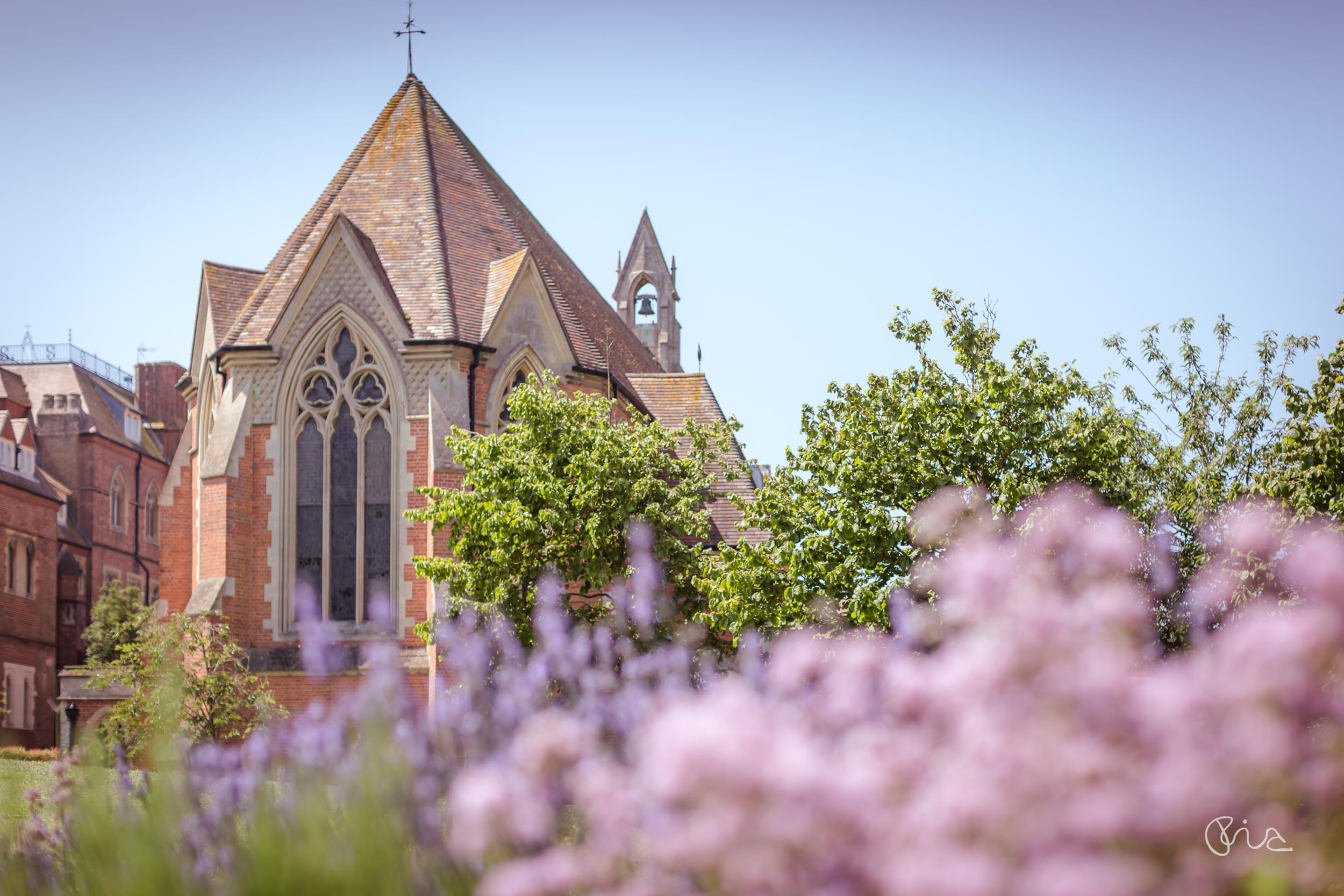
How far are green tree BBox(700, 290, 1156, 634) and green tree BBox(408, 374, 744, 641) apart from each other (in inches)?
47.7

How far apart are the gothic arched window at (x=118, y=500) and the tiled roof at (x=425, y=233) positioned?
104 feet

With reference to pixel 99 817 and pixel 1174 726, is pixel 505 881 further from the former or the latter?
pixel 99 817

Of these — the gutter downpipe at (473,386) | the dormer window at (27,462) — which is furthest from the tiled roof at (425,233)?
the dormer window at (27,462)

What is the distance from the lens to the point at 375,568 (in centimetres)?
2519

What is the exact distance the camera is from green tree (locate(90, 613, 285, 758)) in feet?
71.6

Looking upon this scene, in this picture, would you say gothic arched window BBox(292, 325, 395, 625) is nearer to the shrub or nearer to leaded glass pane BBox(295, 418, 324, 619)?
leaded glass pane BBox(295, 418, 324, 619)

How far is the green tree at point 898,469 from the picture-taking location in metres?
21.2

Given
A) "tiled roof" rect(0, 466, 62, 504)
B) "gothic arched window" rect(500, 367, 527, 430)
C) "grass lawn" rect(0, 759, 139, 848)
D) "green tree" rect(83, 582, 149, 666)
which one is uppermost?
"tiled roof" rect(0, 466, 62, 504)

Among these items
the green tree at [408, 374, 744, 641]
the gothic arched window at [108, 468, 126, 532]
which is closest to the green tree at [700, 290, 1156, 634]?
the green tree at [408, 374, 744, 641]

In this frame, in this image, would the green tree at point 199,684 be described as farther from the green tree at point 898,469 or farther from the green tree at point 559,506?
the green tree at point 898,469

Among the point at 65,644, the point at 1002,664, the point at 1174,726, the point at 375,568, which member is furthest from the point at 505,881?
the point at 65,644

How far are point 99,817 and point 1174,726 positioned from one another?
4135 mm

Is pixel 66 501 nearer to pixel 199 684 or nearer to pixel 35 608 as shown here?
pixel 35 608

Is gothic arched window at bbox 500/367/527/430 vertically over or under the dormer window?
under
